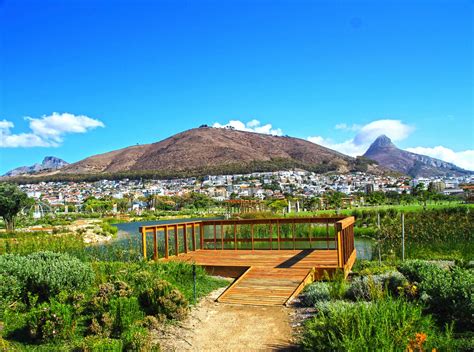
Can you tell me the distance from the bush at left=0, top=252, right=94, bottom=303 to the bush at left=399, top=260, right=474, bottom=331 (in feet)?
16.5

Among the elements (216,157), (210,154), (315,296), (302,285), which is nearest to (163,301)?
(315,296)

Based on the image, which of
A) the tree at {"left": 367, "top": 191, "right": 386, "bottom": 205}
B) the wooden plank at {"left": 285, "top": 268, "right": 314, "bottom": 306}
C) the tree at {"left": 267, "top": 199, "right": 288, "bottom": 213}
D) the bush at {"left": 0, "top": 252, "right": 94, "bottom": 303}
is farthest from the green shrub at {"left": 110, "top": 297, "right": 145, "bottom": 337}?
the tree at {"left": 367, "top": 191, "right": 386, "bottom": 205}

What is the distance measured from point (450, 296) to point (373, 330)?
1.51 meters

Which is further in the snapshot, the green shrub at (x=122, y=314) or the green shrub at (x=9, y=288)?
the green shrub at (x=9, y=288)

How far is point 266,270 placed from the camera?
854 cm

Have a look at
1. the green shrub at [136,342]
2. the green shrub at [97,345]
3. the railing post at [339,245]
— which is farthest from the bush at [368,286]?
the green shrub at [97,345]

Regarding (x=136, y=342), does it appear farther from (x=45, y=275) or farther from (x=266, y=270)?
(x=266, y=270)

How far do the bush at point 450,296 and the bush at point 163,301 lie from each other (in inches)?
124

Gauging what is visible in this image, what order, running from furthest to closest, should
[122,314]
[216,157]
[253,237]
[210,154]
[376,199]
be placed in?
1. [210,154]
2. [216,157]
3. [376,199]
4. [253,237]
5. [122,314]

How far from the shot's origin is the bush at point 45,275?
6.40m

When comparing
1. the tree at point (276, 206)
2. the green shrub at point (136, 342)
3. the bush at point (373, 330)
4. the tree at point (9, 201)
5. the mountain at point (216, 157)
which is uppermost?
the mountain at point (216, 157)

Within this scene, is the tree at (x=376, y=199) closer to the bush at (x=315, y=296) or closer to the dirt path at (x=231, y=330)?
the bush at (x=315, y=296)

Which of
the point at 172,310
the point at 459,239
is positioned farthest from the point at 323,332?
the point at 459,239

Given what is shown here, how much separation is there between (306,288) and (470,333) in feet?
9.97
